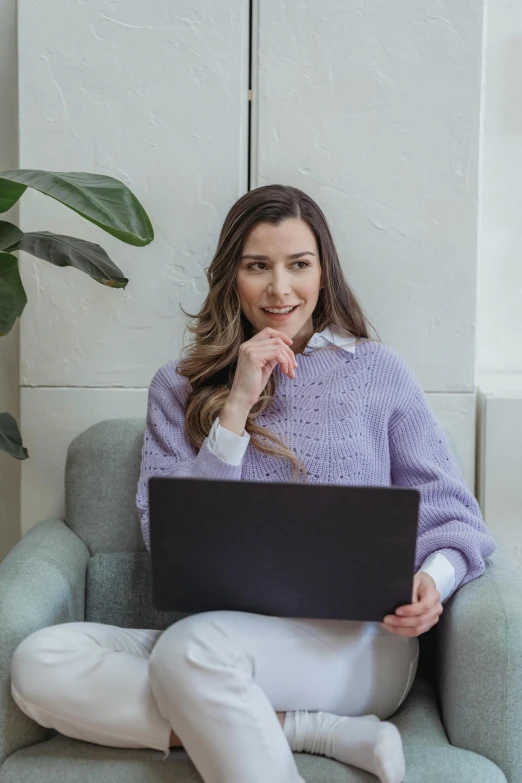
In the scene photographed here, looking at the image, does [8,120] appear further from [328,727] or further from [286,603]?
[328,727]

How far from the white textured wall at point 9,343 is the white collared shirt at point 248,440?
2.91 feet

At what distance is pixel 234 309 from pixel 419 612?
2.61 ft

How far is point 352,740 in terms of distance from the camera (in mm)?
1314

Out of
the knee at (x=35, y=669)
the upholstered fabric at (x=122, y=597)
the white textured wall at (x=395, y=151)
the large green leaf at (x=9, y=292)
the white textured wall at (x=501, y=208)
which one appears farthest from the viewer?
the white textured wall at (x=501, y=208)

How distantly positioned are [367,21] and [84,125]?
0.71 meters

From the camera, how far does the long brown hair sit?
1794 mm

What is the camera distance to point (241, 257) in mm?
1835

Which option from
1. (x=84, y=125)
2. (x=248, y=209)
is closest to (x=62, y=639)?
(x=248, y=209)

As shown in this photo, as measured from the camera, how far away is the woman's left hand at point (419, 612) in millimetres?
1329

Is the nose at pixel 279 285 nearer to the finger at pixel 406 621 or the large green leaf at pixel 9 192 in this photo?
the large green leaf at pixel 9 192

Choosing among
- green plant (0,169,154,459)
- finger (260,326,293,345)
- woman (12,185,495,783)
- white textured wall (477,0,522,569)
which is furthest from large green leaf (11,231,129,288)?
white textured wall (477,0,522,569)

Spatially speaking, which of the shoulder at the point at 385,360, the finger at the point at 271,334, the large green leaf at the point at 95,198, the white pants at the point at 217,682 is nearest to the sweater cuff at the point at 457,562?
the white pants at the point at 217,682

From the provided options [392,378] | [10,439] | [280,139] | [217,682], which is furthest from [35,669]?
[280,139]

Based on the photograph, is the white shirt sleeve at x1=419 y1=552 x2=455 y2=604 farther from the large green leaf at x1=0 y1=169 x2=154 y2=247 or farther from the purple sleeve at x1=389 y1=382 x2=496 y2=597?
the large green leaf at x1=0 y1=169 x2=154 y2=247
